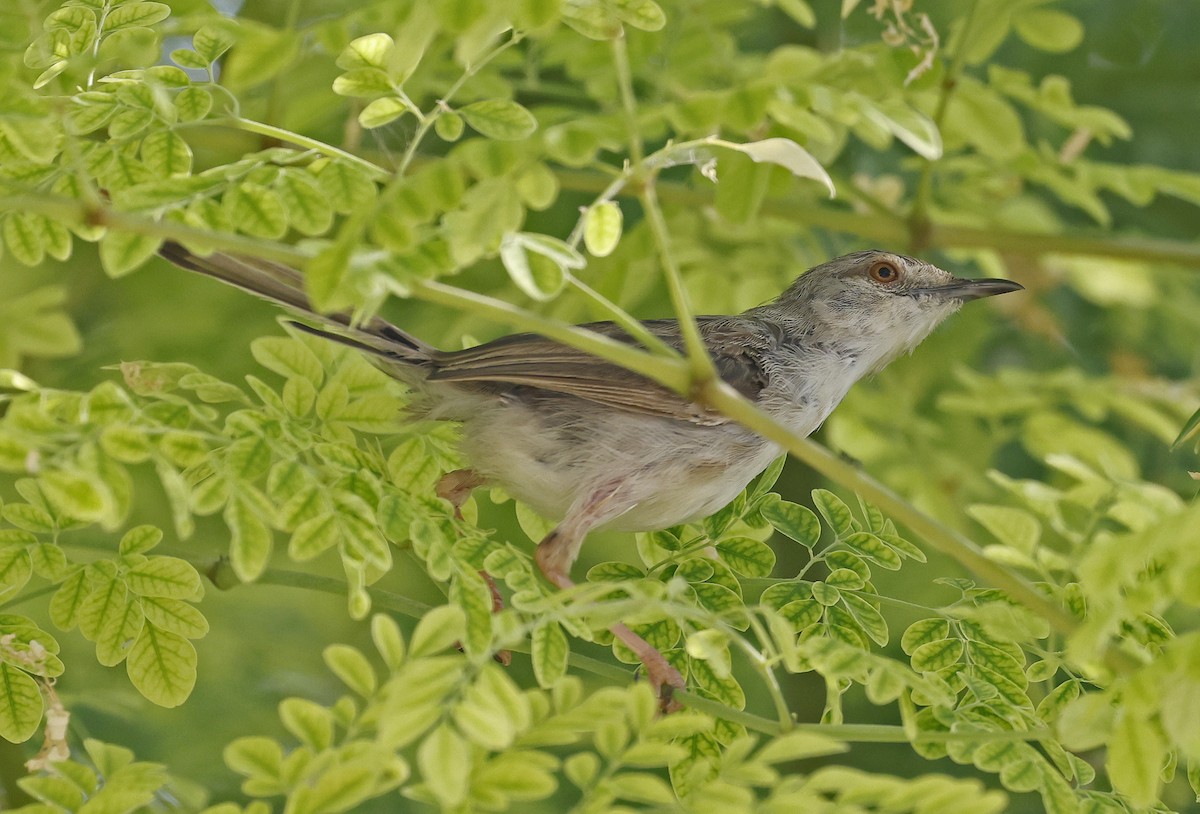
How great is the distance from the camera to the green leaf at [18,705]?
7.75 ft

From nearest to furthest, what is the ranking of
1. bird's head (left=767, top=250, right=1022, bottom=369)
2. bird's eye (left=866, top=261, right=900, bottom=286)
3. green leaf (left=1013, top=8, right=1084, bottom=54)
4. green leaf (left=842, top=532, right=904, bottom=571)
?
green leaf (left=842, top=532, right=904, bottom=571) < green leaf (left=1013, top=8, right=1084, bottom=54) < bird's head (left=767, top=250, right=1022, bottom=369) < bird's eye (left=866, top=261, right=900, bottom=286)

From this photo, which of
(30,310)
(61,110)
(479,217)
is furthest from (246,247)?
(30,310)

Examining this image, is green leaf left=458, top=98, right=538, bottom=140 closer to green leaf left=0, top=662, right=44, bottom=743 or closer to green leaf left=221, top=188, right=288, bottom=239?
green leaf left=221, top=188, right=288, bottom=239

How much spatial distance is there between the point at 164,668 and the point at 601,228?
1240 mm

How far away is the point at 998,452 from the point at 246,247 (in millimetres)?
4304

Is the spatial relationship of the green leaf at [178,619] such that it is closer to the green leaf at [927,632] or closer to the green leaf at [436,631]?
the green leaf at [436,631]

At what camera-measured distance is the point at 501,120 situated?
2.31 m

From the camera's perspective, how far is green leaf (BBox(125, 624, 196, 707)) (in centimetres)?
246

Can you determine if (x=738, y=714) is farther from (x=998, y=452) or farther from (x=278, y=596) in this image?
(x=998, y=452)

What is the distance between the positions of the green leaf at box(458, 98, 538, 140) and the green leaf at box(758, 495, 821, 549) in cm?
104

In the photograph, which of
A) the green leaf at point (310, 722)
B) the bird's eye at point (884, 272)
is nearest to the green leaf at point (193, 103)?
the green leaf at point (310, 722)

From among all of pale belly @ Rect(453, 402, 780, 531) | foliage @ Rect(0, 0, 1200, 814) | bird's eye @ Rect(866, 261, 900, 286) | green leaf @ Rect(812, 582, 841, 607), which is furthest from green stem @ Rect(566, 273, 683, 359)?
bird's eye @ Rect(866, 261, 900, 286)

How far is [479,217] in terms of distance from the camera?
191 centimetres

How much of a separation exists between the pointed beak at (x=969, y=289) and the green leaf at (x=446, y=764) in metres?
2.67
